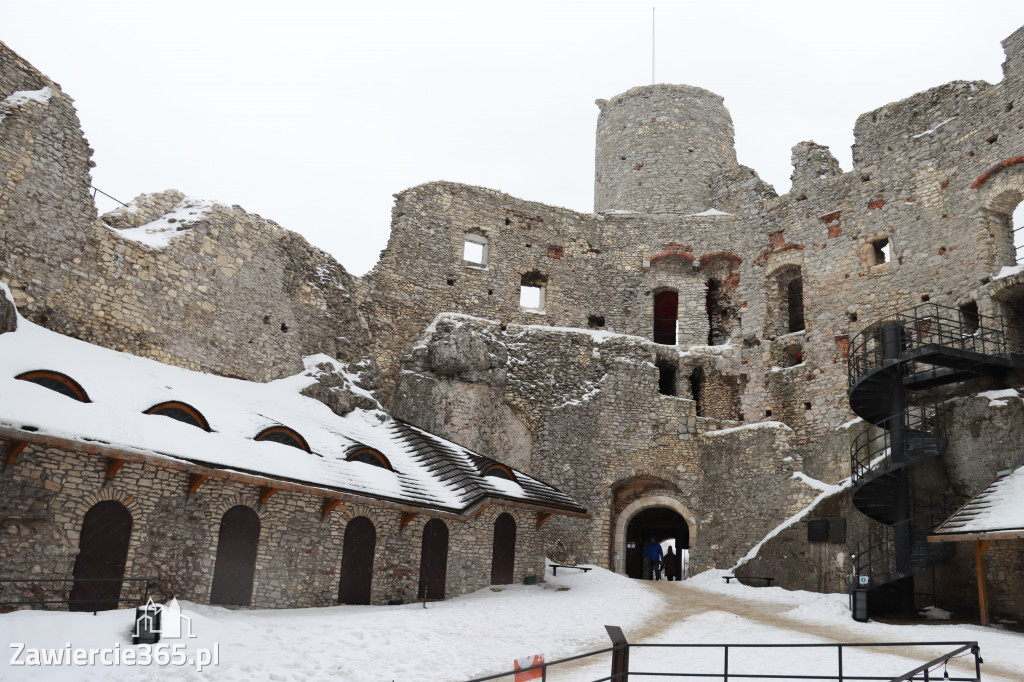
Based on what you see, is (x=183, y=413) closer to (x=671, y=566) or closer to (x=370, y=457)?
(x=370, y=457)

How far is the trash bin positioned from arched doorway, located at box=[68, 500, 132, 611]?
1691 mm

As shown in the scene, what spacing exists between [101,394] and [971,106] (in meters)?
21.2

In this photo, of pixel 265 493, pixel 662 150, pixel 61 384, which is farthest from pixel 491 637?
pixel 662 150

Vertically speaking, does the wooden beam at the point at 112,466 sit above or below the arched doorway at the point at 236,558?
above

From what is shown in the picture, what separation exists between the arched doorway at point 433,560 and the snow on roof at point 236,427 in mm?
743

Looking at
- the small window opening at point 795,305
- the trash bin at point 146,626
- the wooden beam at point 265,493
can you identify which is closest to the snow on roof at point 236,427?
the wooden beam at point 265,493

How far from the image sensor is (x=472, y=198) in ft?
86.1

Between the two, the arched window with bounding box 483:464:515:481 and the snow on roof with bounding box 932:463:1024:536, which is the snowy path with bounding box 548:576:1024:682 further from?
the arched window with bounding box 483:464:515:481

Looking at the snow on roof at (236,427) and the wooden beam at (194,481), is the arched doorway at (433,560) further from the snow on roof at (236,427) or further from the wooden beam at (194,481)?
the wooden beam at (194,481)

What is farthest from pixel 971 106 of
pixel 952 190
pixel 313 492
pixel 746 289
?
pixel 313 492

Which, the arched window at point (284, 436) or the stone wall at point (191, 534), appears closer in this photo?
the stone wall at point (191, 534)

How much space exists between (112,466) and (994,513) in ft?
46.2

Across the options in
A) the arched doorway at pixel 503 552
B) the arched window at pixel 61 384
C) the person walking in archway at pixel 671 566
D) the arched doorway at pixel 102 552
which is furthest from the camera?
the person walking in archway at pixel 671 566

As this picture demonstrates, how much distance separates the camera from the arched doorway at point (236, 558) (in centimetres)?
1302
